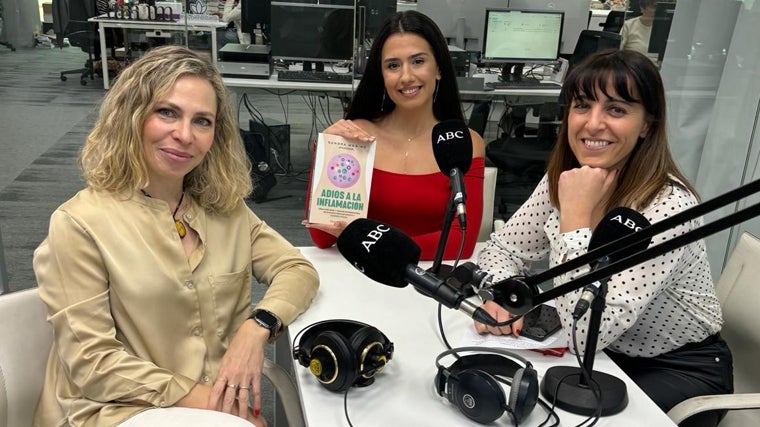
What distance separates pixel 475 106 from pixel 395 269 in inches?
134

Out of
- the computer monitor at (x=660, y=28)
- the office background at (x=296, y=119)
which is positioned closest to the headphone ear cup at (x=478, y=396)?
the office background at (x=296, y=119)

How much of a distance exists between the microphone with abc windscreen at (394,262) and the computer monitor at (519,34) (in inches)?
141

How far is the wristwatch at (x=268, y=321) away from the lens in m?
1.34

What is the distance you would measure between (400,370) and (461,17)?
351 cm

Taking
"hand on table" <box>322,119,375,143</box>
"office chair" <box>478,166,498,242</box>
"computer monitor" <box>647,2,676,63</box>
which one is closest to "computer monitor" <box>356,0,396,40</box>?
"computer monitor" <box>647,2,676,63</box>

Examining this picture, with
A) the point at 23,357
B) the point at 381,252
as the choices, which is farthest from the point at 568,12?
the point at 23,357

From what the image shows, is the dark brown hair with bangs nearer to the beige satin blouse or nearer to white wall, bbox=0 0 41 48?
the beige satin blouse

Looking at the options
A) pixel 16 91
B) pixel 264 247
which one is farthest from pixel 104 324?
pixel 16 91

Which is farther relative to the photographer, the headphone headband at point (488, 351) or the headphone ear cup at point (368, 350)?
the headphone headband at point (488, 351)

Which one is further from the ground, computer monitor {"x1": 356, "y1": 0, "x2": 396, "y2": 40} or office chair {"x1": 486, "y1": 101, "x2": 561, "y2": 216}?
computer monitor {"x1": 356, "y1": 0, "x2": 396, "y2": 40}

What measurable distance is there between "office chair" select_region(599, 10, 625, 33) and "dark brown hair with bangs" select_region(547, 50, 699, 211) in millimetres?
2913

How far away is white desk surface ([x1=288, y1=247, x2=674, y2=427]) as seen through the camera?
1.07 metres

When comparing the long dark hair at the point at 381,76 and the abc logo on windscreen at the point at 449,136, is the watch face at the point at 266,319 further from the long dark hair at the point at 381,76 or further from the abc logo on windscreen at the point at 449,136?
the long dark hair at the point at 381,76

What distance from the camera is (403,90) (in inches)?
77.0
